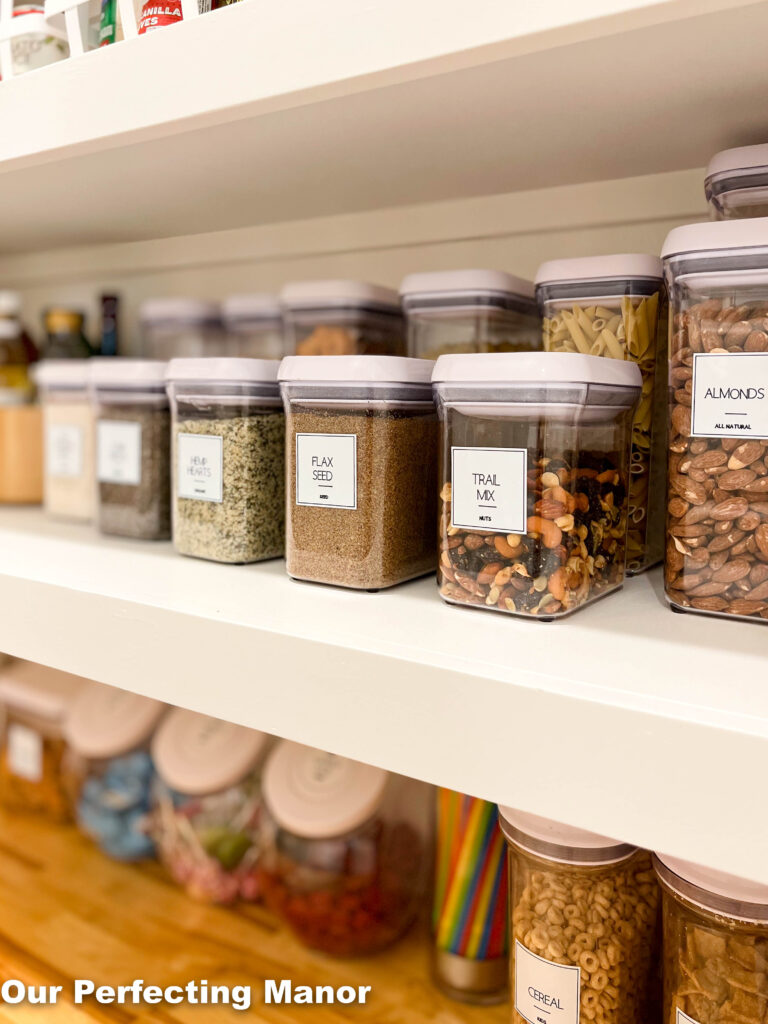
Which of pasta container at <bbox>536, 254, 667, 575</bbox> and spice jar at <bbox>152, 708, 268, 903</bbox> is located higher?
pasta container at <bbox>536, 254, 667, 575</bbox>

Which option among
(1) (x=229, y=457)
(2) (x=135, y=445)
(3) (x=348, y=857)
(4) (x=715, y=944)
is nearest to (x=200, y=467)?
(1) (x=229, y=457)

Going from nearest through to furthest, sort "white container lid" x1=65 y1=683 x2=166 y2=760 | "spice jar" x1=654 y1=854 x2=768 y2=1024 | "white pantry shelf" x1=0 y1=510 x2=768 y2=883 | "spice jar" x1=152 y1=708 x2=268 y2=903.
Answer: "white pantry shelf" x1=0 y1=510 x2=768 y2=883 → "spice jar" x1=654 y1=854 x2=768 y2=1024 → "spice jar" x1=152 y1=708 x2=268 y2=903 → "white container lid" x1=65 y1=683 x2=166 y2=760

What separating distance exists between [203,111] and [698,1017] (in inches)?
26.0

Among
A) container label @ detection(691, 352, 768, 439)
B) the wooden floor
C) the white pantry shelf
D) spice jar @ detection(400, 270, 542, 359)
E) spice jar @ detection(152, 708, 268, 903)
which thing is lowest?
the wooden floor

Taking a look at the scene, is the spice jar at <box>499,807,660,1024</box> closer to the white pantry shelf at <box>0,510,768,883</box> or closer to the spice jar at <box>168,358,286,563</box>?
the white pantry shelf at <box>0,510,768,883</box>

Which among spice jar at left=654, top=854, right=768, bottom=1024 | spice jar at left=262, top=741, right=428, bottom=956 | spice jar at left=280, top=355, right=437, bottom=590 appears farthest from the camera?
spice jar at left=262, top=741, right=428, bottom=956

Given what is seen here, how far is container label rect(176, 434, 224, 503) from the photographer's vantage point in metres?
0.73

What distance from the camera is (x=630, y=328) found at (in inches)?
26.1

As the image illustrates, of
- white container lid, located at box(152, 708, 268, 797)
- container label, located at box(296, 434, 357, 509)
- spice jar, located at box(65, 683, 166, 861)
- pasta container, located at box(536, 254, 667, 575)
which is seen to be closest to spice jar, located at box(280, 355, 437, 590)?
container label, located at box(296, 434, 357, 509)

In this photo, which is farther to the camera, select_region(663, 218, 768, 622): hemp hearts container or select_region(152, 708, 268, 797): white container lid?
select_region(152, 708, 268, 797): white container lid

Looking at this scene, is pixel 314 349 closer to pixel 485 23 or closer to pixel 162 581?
pixel 162 581

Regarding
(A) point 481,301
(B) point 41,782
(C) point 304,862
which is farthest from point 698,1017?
(B) point 41,782

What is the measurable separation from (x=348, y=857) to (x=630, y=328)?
0.56m

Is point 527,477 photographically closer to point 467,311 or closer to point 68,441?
point 467,311
